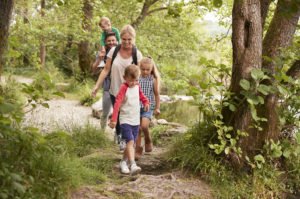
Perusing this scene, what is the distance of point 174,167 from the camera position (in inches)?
186

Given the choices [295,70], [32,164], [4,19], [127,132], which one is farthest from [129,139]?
[295,70]

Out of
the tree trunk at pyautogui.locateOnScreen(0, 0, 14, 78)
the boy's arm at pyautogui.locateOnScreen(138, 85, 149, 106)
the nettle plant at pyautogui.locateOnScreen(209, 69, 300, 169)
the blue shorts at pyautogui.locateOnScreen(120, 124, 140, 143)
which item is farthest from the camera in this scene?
the boy's arm at pyautogui.locateOnScreen(138, 85, 149, 106)

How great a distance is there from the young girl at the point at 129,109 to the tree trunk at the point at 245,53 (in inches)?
44.1

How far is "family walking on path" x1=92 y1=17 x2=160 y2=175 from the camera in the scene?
4.49m

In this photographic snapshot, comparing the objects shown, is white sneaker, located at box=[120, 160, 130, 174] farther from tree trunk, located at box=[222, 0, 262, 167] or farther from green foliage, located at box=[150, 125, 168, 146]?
green foliage, located at box=[150, 125, 168, 146]

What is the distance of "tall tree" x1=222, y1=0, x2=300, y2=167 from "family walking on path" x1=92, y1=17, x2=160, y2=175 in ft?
3.46

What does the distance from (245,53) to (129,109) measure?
148 cm

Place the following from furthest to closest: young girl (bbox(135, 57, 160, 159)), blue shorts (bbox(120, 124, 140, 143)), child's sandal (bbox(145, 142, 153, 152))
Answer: child's sandal (bbox(145, 142, 153, 152)) → young girl (bbox(135, 57, 160, 159)) → blue shorts (bbox(120, 124, 140, 143))

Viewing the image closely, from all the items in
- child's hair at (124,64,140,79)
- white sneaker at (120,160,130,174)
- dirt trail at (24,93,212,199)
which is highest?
child's hair at (124,64,140,79)

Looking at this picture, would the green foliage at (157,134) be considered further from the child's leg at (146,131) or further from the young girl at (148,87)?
the young girl at (148,87)

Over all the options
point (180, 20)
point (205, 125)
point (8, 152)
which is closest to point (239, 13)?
point (205, 125)

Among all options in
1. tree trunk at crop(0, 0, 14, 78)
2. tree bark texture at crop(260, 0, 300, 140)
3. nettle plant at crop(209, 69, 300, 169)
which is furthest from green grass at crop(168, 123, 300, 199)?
tree trunk at crop(0, 0, 14, 78)

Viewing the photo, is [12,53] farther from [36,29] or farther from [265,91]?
[36,29]

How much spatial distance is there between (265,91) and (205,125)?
932 millimetres
